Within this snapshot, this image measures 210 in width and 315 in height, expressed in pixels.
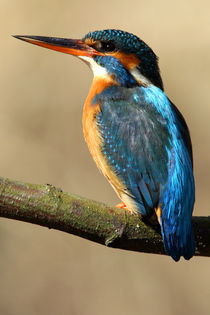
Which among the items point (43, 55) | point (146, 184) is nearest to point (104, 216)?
point (146, 184)

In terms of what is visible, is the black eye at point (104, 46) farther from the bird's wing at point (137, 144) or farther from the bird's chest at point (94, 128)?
the bird's wing at point (137, 144)

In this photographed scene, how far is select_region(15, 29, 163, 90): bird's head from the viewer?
2.90 metres

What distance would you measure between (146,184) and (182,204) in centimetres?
18

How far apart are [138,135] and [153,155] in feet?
0.39

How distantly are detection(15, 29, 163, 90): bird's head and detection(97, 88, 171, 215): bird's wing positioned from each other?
0.17 meters

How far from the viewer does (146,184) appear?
2.52m

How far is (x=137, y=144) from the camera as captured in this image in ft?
8.48

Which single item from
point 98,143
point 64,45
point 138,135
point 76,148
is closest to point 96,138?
point 98,143

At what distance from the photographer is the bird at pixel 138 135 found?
7.97ft

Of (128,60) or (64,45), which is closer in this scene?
(128,60)

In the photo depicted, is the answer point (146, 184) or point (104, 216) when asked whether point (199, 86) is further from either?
point (104, 216)

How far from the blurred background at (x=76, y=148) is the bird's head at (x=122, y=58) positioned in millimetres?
1435

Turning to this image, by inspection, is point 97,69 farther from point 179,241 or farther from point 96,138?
point 179,241

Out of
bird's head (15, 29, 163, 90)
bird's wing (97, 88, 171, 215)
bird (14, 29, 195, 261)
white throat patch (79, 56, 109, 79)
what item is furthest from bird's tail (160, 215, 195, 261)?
white throat patch (79, 56, 109, 79)
